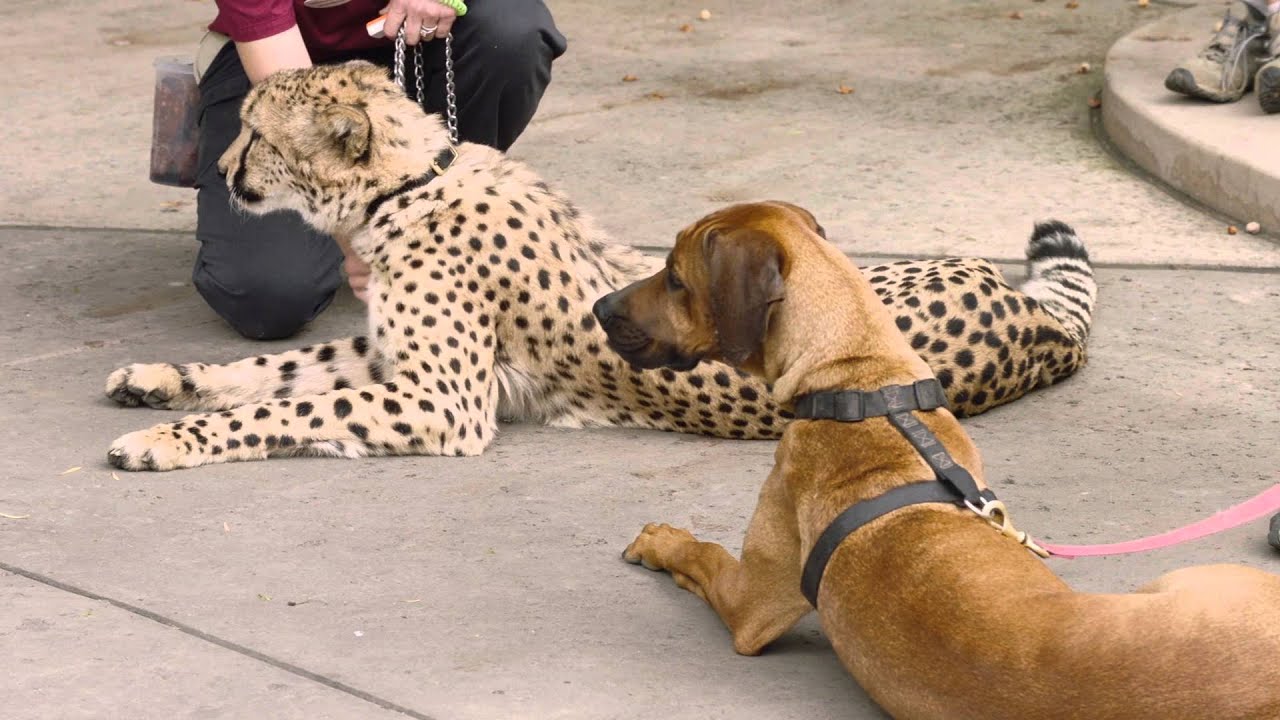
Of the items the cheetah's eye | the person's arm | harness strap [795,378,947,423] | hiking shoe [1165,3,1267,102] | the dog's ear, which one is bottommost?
hiking shoe [1165,3,1267,102]

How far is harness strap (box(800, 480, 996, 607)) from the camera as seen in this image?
11.3ft

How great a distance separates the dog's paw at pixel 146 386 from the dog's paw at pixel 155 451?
0.51 metres

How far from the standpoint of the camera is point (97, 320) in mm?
6090

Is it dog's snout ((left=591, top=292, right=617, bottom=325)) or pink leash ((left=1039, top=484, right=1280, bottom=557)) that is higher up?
dog's snout ((left=591, top=292, right=617, bottom=325))

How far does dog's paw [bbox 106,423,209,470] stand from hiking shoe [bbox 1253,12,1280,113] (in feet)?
15.2

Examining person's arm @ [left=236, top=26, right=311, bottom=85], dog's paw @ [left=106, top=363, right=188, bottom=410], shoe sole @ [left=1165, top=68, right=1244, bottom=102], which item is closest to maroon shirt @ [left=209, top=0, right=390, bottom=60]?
person's arm @ [left=236, top=26, right=311, bottom=85]

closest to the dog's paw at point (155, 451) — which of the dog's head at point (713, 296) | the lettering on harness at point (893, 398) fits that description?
the dog's head at point (713, 296)

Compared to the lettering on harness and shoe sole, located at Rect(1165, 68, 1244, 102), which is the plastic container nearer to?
the lettering on harness

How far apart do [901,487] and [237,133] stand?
349cm

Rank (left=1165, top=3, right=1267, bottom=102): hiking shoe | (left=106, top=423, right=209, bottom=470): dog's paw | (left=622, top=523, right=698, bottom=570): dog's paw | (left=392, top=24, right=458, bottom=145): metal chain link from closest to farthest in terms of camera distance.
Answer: (left=622, top=523, right=698, bottom=570): dog's paw → (left=106, top=423, right=209, bottom=470): dog's paw → (left=392, top=24, right=458, bottom=145): metal chain link → (left=1165, top=3, right=1267, bottom=102): hiking shoe

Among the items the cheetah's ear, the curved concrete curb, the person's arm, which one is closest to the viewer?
the cheetah's ear

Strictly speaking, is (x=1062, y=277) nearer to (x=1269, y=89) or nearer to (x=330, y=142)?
(x=1269, y=89)

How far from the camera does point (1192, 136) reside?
277 inches

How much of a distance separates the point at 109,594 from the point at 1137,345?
3.27m
